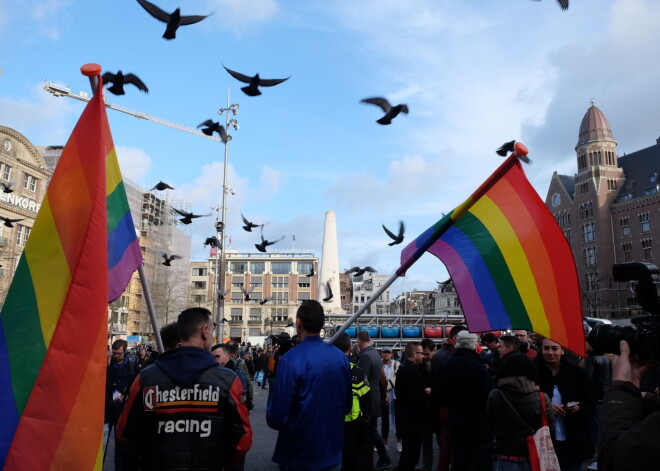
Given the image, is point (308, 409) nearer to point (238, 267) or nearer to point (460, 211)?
point (460, 211)

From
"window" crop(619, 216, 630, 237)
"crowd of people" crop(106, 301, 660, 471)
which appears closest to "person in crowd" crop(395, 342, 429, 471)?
"crowd of people" crop(106, 301, 660, 471)

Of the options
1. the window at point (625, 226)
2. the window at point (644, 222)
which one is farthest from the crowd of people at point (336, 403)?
the window at point (625, 226)

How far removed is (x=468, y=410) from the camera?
571 centimetres

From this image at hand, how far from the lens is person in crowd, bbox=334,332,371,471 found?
5844mm

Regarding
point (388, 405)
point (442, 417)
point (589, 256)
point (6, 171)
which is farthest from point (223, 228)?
point (589, 256)

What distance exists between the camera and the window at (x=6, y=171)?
45.7m

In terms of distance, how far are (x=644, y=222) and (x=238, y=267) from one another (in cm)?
6853

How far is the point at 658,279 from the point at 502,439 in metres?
2.52

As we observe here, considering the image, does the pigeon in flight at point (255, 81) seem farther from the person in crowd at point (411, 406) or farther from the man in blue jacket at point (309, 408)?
the man in blue jacket at point (309, 408)

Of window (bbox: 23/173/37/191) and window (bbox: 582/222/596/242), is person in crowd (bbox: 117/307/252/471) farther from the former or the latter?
window (bbox: 582/222/596/242)

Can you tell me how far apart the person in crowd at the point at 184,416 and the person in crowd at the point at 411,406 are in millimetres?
4513

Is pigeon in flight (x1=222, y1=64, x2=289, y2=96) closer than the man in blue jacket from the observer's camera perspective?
No

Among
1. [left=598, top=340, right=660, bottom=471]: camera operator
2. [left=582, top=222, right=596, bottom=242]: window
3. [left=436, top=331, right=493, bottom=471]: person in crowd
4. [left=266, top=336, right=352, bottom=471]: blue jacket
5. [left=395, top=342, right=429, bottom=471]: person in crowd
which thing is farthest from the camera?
[left=582, top=222, right=596, bottom=242]: window

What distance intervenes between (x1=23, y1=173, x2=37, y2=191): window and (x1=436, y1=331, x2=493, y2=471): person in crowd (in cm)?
5177
